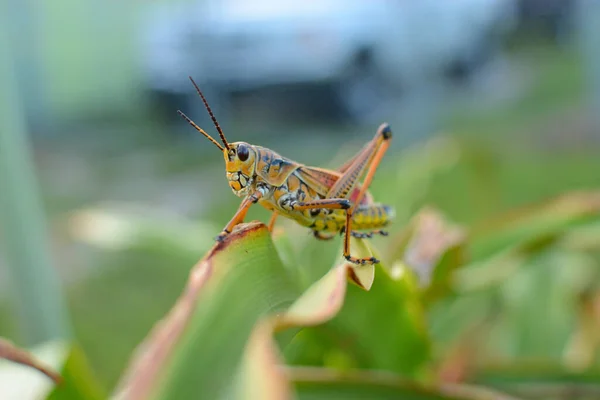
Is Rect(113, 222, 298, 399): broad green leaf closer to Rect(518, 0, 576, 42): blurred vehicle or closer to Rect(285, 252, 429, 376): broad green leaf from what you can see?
Rect(285, 252, 429, 376): broad green leaf

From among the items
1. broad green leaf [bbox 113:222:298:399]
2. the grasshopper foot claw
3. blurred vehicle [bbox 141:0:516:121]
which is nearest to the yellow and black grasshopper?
the grasshopper foot claw

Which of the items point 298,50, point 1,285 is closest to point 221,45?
point 298,50

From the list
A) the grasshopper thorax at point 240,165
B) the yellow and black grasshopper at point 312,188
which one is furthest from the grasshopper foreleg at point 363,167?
the grasshopper thorax at point 240,165

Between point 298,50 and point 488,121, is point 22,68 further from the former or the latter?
point 488,121

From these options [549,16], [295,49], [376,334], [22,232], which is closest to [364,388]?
[376,334]

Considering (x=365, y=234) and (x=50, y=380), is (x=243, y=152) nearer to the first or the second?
(x=365, y=234)
